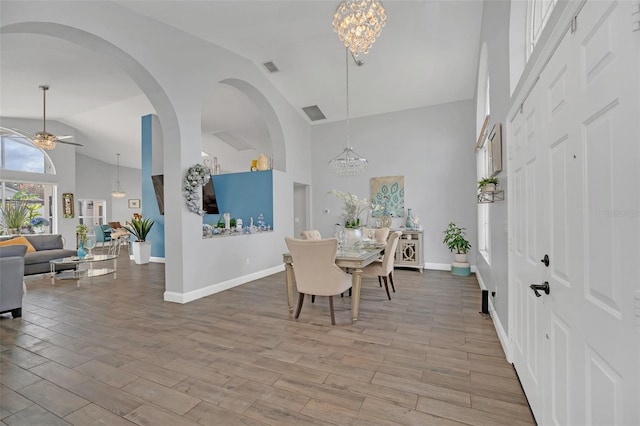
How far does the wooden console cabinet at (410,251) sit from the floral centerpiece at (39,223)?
9.83 metres

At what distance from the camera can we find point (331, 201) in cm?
704

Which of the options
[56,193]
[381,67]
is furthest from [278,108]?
[56,193]

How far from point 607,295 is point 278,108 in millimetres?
5916

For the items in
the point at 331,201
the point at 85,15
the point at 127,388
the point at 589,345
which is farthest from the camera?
the point at 331,201

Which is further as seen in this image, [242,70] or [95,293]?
[242,70]

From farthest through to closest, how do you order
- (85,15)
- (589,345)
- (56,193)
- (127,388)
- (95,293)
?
1. (56,193)
2. (95,293)
3. (85,15)
4. (127,388)
5. (589,345)

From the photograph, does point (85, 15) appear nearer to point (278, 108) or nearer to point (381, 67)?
point (278, 108)

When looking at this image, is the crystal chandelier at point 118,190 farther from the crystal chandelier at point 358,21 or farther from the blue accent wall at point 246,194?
the crystal chandelier at point 358,21

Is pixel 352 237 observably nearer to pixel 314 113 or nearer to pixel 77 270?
pixel 314 113

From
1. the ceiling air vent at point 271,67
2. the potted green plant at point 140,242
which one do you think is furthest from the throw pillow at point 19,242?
the ceiling air vent at point 271,67

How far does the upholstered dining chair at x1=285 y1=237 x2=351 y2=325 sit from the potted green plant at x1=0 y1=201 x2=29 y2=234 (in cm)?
855

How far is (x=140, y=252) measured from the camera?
7090 mm

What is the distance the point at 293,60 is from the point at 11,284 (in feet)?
16.7

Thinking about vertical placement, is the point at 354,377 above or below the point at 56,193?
below
